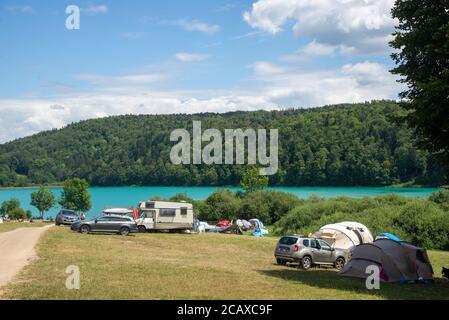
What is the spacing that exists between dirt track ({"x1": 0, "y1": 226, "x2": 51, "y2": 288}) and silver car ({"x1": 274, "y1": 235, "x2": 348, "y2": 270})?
11886 mm

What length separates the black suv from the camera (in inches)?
1485

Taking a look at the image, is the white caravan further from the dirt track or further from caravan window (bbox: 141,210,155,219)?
the dirt track

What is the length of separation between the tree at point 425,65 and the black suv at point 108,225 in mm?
24226

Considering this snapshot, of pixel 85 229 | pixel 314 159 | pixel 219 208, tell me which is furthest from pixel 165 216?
pixel 314 159

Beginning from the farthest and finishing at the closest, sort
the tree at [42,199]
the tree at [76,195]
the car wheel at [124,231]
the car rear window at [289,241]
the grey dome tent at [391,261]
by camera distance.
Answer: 1. the tree at [42,199]
2. the tree at [76,195]
3. the car wheel at [124,231]
4. the car rear window at [289,241]
5. the grey dome tent at [391,261]

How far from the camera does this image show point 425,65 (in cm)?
1897

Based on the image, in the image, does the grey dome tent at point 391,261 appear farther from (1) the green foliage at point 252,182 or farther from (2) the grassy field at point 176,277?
(1) the green foliage at point 252,182

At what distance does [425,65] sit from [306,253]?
10910 mm

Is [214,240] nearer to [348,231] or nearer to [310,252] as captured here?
[348,231]

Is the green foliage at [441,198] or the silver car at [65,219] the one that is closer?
the silver car at [65,219]

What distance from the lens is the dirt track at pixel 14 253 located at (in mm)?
18297

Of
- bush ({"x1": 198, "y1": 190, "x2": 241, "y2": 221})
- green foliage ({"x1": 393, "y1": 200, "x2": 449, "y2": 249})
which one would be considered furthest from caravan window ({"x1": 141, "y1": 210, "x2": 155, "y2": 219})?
bush ({"x1": 198, "y1": 190, "x2": 241, "y2": 221})
